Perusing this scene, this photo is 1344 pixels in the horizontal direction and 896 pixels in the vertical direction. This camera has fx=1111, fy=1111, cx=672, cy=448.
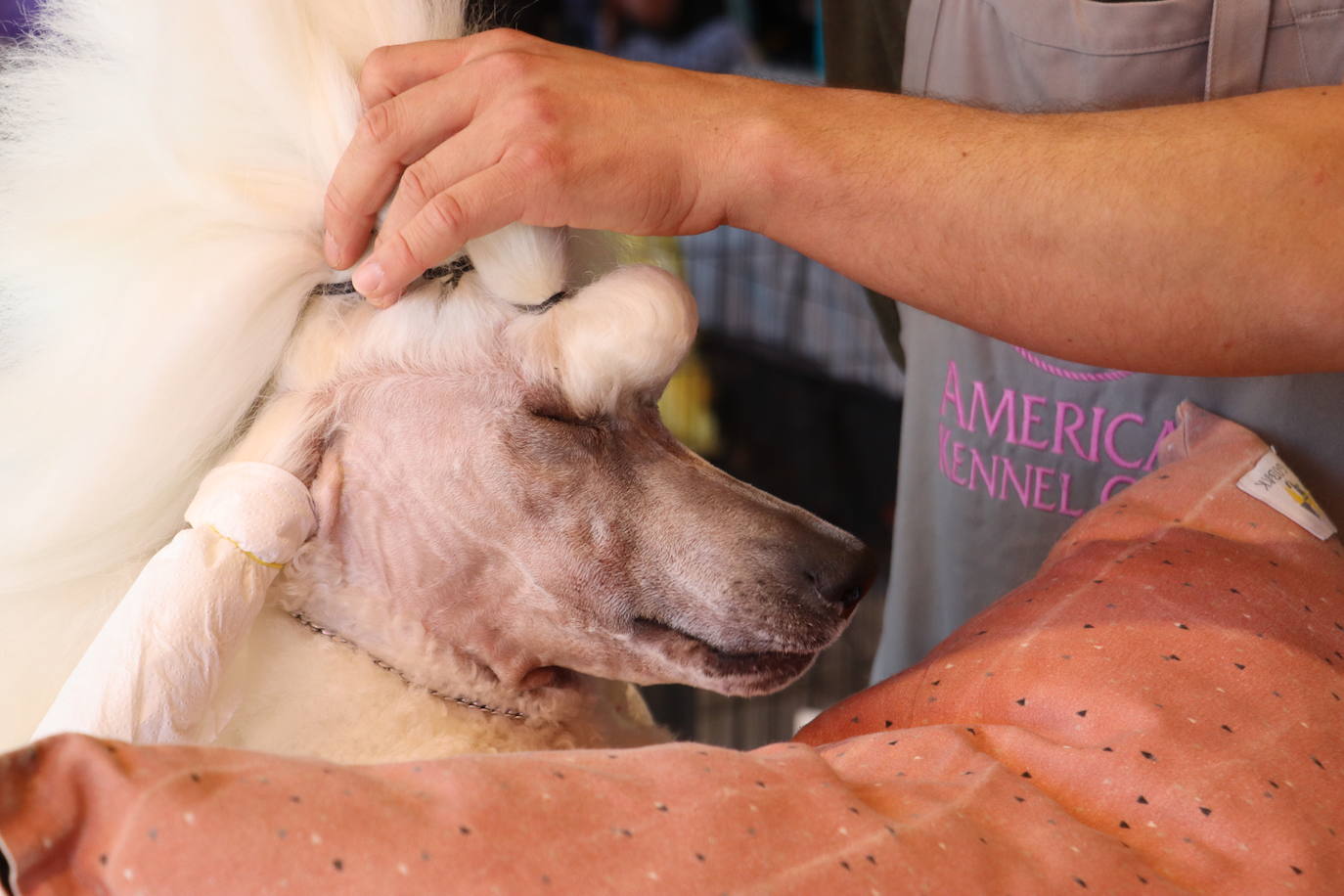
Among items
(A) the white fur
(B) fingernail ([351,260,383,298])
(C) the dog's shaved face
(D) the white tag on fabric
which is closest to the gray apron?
(D) the white tag on fabric

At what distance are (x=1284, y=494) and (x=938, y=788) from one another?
45 centimetres

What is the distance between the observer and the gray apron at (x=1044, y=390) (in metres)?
0.91

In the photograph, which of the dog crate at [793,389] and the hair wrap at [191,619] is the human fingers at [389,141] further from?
the dog crate at [793,389]

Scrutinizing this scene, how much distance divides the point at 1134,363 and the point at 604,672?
43 cm

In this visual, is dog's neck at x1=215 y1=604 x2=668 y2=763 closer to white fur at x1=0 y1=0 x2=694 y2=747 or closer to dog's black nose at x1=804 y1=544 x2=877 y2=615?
white fur at x1=0 y1=0 x2=694 y2=747

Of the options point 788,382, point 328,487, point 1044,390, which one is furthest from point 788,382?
point 328,487

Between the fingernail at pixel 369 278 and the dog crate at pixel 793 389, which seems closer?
the fingernail at pixel 369 278

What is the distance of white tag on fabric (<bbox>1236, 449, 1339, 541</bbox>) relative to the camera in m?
0.79

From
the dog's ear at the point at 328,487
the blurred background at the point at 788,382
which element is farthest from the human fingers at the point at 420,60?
the blurred background at the point at 788,382

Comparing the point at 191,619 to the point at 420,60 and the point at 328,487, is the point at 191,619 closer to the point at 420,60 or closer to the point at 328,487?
the point at 328,487

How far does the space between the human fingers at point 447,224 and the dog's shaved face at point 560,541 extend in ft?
0.33

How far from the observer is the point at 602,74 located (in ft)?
2.30

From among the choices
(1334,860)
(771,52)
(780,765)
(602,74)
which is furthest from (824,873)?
(771,52)

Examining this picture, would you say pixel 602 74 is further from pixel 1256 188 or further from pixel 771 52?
pixel 771 52
